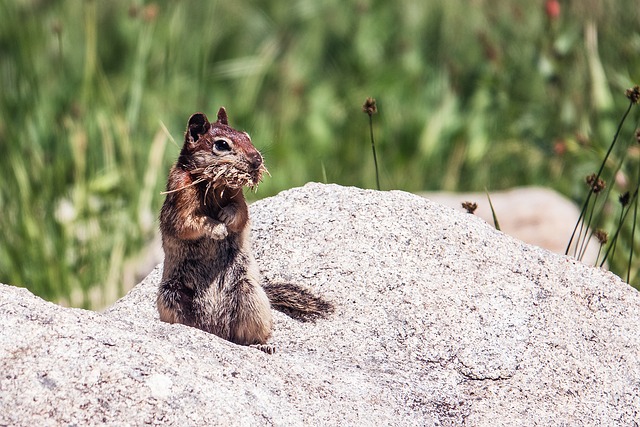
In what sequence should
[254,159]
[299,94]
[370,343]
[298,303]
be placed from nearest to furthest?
[254,159]
[370,343]
[298,303]
[299,94]

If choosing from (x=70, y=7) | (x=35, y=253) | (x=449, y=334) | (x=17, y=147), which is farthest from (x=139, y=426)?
(x=70, y=7)

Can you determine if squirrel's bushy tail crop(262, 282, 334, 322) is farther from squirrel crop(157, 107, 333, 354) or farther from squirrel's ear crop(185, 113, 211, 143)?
squirrel's ear crop(185, 113, 211, 143)

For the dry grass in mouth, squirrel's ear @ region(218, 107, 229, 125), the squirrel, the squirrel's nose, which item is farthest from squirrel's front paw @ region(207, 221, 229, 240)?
squirrel's ear @ region(218, 107, 229, 125)

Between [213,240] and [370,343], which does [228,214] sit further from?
[370,343]

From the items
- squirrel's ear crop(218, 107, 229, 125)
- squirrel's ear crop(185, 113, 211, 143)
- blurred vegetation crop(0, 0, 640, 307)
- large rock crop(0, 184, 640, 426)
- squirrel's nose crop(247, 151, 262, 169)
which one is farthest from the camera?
blurred vegetation crop(0, 0, 640, 307)

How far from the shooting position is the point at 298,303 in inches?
176

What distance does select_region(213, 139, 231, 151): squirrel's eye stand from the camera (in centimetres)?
422

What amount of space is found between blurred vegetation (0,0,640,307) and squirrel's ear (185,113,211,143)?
3.10 meters

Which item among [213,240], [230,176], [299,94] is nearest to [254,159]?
[230,176]

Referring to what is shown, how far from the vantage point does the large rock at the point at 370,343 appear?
344cm

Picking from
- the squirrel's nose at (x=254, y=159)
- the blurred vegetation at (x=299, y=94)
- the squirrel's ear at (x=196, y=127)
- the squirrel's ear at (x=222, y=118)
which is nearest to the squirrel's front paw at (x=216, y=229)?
the squirrel's nose at (x=254, y=159)

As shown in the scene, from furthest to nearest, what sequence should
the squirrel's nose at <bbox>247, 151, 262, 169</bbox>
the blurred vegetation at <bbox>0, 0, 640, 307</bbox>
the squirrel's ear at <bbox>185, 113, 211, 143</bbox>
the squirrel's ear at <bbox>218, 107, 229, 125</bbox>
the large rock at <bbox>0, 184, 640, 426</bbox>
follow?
the blurred vegetation at <bbox>0, 0, 640, 307</bbox>, the squirrel's ear at <bbox>218, 107, 229, 125</bbox>, the squirrel's ear at <bbox>185, 113, 211, 143</bbox>, the squirrel's nose at <bbox>247, 151, 262, 169</bbox>, the large rock at <bbox>0, 184, 640, 426</bbox>

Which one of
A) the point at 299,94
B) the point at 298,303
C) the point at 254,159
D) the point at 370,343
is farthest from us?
the point at 299,94

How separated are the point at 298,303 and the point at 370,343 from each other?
0.35 m
